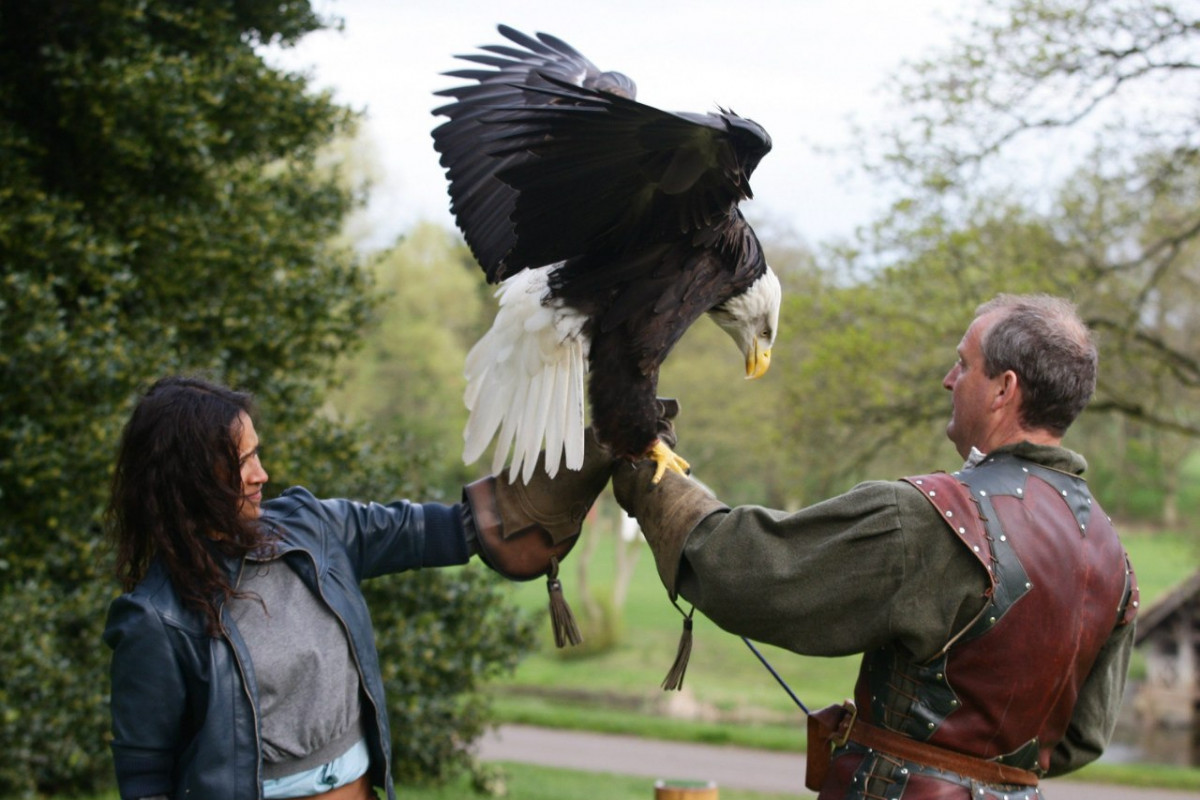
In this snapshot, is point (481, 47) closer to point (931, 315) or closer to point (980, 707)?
point (980, 707)

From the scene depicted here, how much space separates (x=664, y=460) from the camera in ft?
7.24

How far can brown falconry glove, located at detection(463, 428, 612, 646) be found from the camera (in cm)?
217

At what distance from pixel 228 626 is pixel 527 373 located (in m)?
0.94

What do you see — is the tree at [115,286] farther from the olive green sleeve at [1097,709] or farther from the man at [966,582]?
the olive green sleeve at [1097,709]

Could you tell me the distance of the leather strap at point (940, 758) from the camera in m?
1.74

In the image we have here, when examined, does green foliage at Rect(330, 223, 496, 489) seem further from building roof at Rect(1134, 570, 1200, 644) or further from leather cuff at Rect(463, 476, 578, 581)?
leather cuff at Rect(463, 476, 578, 581)

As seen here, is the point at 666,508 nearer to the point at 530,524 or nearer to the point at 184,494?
the point at 530,524

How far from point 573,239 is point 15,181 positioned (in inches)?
130

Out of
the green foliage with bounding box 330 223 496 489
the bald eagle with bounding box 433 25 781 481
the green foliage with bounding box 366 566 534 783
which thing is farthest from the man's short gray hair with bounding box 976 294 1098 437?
the green foliage with bounding box 330 223 496 489

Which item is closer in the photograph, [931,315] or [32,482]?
[32,482]

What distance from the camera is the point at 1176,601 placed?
14.2 m

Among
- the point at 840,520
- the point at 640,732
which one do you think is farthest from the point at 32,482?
the point at 640,732

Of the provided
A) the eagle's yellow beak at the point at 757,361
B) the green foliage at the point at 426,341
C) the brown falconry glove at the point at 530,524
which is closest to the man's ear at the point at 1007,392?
the brown falconry glove at the point at 530,524

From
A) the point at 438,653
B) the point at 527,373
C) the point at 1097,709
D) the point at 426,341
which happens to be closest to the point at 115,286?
the point at 438,653
